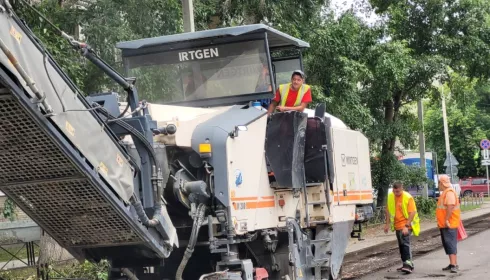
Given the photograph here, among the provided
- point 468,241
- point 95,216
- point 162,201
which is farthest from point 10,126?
point 468,241

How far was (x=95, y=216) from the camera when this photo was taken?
6.11 metres

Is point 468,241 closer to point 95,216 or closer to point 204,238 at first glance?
point 204,238

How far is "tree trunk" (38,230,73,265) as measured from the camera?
11.3 metres

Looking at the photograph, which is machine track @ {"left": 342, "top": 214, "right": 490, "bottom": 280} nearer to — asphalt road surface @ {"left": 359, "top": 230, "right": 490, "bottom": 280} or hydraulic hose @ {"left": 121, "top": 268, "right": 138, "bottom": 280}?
asphalt road surface @ {"left": 359, "top": 230, "right": 490, "bottom": 280}

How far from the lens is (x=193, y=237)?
6906mm

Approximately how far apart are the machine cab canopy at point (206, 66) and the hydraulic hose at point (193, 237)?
2053mm

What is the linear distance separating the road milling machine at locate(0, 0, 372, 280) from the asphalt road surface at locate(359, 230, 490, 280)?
2049 millimetres

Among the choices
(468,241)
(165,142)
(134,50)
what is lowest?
(468,241)

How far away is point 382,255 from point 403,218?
342 cm

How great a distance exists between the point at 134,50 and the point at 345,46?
957cm

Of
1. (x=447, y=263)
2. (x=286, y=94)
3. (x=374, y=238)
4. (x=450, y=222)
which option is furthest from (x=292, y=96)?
(x=374, y=238)

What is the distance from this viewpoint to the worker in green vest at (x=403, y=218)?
42.3 ft

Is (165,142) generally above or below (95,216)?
above

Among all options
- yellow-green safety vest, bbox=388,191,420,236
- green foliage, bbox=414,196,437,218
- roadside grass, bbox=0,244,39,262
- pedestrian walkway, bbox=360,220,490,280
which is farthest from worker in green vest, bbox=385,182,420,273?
green foliage, bbox=414,196,437,218
